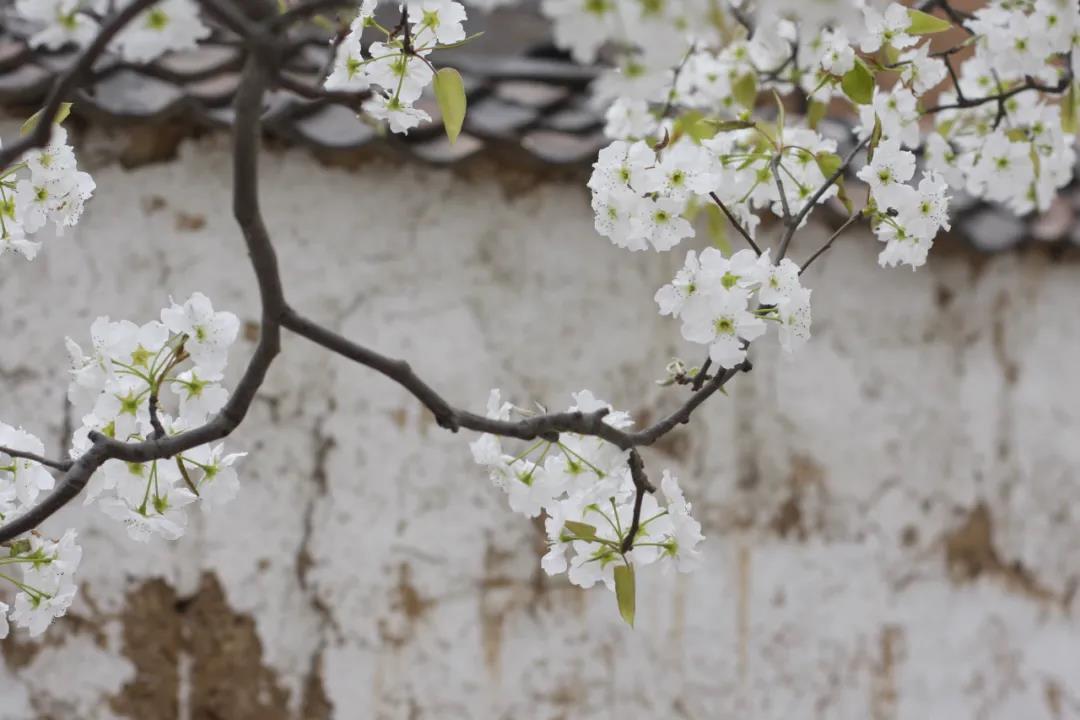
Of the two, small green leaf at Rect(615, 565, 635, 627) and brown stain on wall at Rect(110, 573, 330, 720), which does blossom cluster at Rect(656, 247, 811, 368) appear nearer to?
small green leaf at Rect(615, 565, 635, 627)

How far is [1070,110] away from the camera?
0.95 metres

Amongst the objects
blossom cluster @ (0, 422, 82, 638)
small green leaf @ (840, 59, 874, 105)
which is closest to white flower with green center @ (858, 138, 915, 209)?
small green leaf @ (840, 59, 874, 105)

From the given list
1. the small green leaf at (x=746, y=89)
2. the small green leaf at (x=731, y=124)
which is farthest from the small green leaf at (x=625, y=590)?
the small green leaf at (x=746, y=89)

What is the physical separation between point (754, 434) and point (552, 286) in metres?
0.34

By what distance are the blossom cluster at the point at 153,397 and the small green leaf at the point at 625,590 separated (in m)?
0.26

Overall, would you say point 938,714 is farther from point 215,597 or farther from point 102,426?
point 102,426

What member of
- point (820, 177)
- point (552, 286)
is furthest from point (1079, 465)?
point (820, 177)

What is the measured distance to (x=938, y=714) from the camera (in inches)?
64.3

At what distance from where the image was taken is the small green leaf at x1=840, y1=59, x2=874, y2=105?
849 mm

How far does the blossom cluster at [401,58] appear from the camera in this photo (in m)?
0.77

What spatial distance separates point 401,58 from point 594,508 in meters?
0.32

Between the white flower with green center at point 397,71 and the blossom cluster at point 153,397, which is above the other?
the white flower with green center at point 397,71

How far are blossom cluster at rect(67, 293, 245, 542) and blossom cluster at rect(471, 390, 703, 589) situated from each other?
0.18m

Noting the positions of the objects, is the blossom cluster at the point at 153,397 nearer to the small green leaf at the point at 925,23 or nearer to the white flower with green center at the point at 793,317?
the white flower with green center at the point at 793,317
